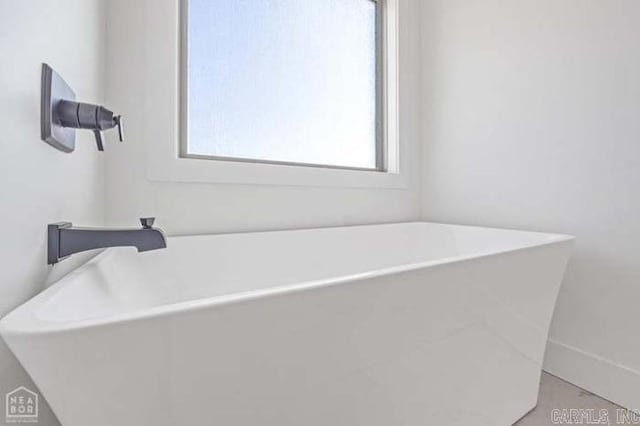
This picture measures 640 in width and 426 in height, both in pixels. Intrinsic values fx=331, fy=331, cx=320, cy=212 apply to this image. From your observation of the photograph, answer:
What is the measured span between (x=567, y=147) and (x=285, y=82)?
1.36 m

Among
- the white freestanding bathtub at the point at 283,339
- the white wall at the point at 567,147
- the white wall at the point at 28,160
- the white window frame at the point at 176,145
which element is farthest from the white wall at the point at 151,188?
the white wall at the point at 567,147

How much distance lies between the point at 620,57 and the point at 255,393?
5.73ft

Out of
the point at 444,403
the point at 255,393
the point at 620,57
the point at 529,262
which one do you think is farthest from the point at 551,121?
the point at 255,393

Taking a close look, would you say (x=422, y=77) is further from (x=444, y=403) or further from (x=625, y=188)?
(x=444, y=403)

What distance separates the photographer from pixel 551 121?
4.94 ft

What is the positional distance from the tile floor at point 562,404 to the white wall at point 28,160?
148 centimetres

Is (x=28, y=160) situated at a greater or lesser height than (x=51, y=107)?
lesser

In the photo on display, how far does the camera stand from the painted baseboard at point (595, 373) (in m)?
1.28

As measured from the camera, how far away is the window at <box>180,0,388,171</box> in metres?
1.51

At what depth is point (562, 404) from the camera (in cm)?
130

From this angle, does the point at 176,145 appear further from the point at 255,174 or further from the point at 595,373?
the point at 595,373

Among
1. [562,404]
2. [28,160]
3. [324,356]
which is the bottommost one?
[562,404]

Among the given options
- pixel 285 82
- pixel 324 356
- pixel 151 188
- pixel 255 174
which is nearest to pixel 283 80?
pixel 285 82

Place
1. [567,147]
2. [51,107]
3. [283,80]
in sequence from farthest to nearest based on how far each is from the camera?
[283,80] < [567,147] < [51,107]
